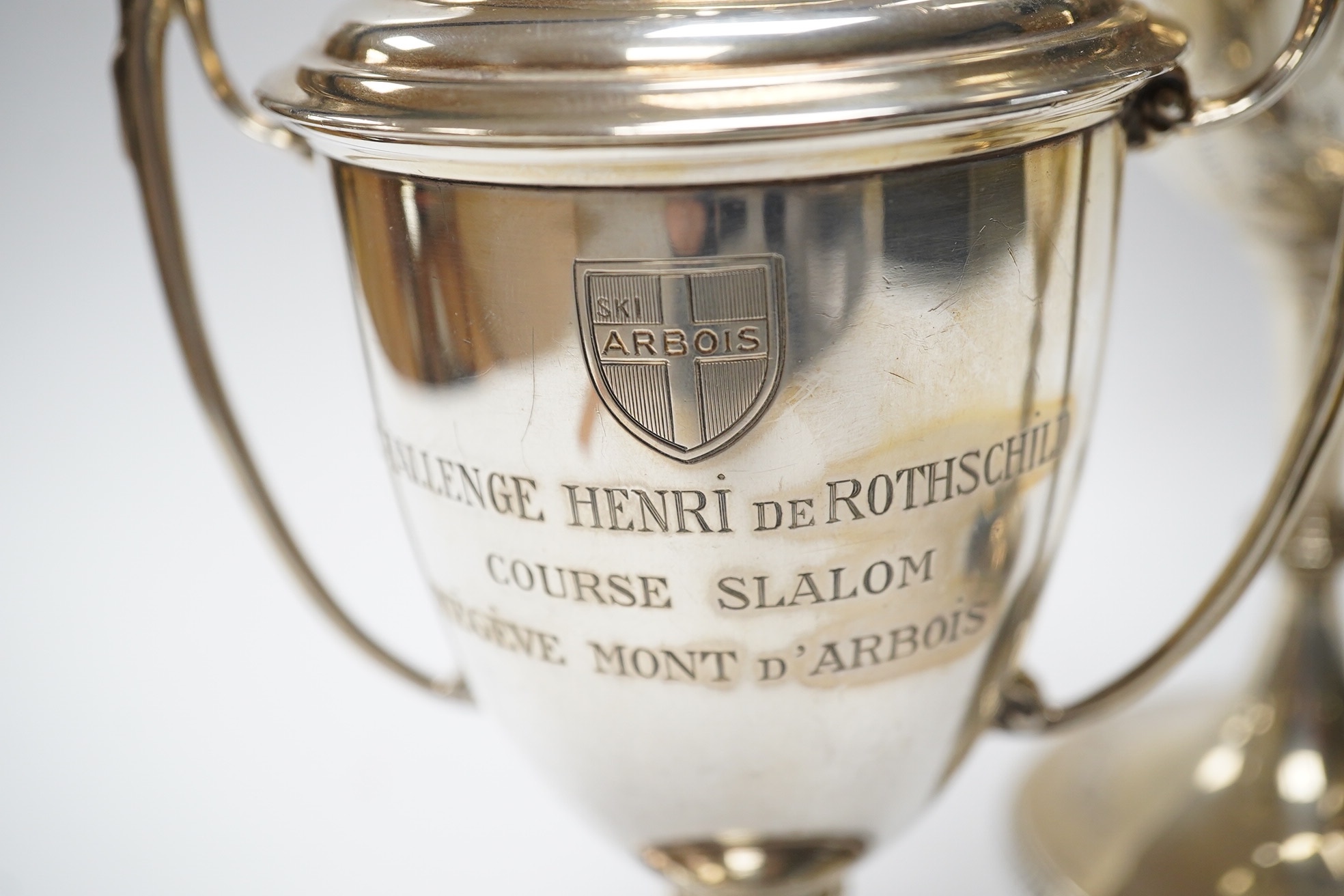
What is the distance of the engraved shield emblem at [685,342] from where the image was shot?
0.48 meters

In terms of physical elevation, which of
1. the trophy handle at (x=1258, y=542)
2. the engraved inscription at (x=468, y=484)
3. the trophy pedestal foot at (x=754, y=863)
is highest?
the engraved inscription at (x=468, y=484)

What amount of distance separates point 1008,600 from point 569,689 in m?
0.20

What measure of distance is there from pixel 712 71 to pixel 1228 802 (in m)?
0.74

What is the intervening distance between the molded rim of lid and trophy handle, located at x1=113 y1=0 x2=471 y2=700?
0.16 meters

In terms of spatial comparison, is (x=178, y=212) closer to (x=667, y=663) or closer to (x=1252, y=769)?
(x=667, y=663)

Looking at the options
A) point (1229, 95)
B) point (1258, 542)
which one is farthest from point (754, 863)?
point (1229, 95)

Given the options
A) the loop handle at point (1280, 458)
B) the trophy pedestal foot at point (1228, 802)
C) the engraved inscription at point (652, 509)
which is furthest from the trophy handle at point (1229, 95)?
the trophy pedestal foot at point (1228, 802)

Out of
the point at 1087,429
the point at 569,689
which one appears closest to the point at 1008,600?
the point at 1087,429

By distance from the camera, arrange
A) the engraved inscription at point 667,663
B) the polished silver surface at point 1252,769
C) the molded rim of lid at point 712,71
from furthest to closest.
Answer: the polished silver surface at point 1252,769
the engraved inscription at point 667,663
the molded rim of lid at point 712,71

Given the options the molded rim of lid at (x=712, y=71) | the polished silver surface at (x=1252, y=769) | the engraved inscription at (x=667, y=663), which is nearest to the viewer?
the molded rim of lid at (x=712, y=71)

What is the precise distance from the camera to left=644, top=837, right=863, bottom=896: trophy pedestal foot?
652 mm

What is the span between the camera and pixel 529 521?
0.55m

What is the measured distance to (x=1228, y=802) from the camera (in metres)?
0.95

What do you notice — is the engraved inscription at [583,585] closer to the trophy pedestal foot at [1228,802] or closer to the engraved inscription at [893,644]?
the engraved inscription at [893,644]
